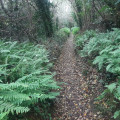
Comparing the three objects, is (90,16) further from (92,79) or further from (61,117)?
(61,117)

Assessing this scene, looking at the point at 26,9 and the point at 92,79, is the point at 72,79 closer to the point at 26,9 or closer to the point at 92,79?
the point at 92,79

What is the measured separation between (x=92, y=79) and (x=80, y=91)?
0.79m

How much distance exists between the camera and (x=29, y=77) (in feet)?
10.1

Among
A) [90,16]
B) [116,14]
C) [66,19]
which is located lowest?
[116,14]

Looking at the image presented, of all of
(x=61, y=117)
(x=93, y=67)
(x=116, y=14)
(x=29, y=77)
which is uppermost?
(x=116, y=14)

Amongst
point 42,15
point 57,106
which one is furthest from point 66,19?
point 57,106

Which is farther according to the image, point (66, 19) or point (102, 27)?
point (66, 19)

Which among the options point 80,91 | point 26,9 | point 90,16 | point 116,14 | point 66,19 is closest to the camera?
point 80,91

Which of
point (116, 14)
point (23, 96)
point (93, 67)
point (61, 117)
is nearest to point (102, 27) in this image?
point (116, 14)

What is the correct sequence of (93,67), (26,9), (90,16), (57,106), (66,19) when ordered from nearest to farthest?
(57,106) → (93,67) → (26,9) → (90,16) → (66,19)

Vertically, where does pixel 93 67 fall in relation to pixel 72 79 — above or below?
above

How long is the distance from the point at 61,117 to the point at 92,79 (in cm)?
217

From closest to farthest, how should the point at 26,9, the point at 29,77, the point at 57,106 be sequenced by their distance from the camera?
the point at 29,77 → the point at 57,106 → the point at 26,9

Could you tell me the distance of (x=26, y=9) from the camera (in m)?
8.68
